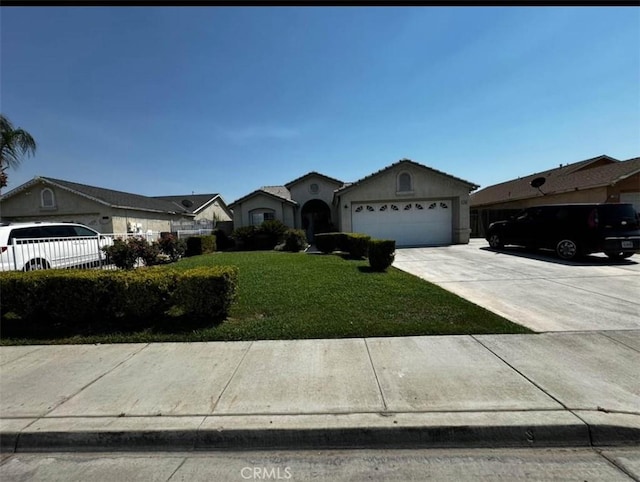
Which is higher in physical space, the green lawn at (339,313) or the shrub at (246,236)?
the shrub at (246,236)

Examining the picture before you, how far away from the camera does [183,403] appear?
3.00 meters

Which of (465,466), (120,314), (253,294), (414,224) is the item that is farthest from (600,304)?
(414,224)

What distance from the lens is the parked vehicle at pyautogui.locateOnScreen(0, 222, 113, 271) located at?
718cm

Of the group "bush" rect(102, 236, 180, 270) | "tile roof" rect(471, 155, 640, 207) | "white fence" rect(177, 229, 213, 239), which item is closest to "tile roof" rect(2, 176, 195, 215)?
"white fence" rect(177, 229, 213, 239)

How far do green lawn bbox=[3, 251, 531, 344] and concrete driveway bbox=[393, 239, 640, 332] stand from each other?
0.72 m

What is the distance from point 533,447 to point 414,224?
15.6 m

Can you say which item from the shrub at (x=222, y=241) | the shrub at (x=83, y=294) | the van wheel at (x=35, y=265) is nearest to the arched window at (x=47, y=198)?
the shrub at (x=222, y=241)

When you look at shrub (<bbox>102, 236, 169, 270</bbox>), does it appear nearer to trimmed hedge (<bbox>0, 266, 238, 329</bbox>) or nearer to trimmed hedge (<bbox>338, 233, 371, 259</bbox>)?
trimmed hedge (<bbox>0, 266, 238, 329</bbox>)

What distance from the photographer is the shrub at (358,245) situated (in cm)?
1140

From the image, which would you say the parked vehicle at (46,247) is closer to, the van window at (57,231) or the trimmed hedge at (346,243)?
the van window at (57,231)

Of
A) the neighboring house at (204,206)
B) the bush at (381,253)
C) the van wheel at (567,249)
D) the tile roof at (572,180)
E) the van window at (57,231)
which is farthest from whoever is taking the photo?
the neighboring house at (204,206)

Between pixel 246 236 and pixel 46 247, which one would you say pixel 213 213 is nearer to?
pixel 246 236

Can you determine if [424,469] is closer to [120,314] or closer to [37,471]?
[37,471]

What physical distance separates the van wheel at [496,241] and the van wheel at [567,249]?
9.71ft
